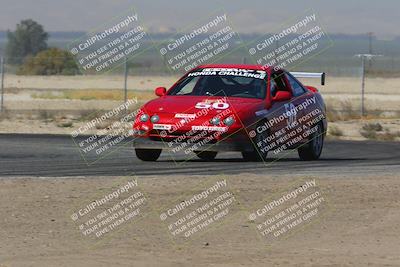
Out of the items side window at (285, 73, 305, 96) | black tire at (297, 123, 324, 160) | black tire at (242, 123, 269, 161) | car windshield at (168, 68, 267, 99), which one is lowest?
black tire at (297, 123, 324, 160)

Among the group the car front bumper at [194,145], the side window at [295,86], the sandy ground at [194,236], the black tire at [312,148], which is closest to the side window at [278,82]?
the side window at [295,86]

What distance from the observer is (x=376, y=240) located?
1106 cm

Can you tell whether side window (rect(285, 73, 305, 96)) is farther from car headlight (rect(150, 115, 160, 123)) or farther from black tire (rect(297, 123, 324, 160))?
car headlight (rect(150, 115, 160, 123))

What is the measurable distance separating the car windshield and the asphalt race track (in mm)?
989

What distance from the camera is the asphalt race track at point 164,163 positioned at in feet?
53.8

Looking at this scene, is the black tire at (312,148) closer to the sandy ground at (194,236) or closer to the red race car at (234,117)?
the red race car at (234,117)

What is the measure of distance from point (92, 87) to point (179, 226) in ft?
156

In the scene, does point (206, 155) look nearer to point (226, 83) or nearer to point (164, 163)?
point (226, 83)

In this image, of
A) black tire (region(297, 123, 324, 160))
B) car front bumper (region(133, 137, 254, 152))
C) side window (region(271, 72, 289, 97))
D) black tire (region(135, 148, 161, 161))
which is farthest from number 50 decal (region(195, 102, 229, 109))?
black tire (region(297, 123, 324, 160))

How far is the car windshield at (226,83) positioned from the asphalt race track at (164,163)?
0.99m

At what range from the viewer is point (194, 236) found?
36.2 feet

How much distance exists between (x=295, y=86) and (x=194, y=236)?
28.3 feet

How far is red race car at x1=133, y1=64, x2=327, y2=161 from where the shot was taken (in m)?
17.7

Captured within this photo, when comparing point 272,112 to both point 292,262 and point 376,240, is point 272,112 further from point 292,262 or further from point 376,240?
point 292,262
